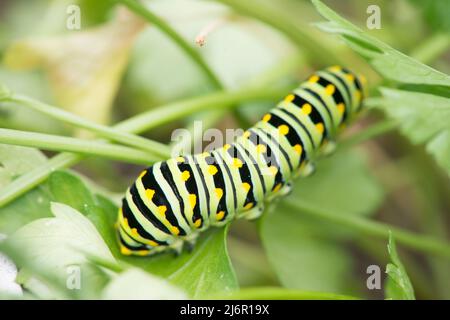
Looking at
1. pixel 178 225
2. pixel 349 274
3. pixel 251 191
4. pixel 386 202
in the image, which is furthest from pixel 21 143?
pixel 386 202

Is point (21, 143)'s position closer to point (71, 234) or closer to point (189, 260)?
point (71, 234)

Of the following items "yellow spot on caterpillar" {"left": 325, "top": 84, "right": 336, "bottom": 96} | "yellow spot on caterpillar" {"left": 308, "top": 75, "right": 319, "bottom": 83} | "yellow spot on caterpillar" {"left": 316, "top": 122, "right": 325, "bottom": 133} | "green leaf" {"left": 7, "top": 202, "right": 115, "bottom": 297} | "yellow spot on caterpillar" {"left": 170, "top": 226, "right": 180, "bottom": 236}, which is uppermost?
"yellow spot on caterpillar" {"left": 308, "top": 75, "right": 319, "bottom": 83}

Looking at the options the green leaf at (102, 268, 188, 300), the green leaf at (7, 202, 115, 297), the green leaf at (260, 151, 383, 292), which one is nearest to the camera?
the green leaf at (102, 268, 188, 300)

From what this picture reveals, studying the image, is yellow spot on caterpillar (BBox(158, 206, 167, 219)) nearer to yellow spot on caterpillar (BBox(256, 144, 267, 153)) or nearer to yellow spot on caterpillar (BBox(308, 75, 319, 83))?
yellow spot on caterpillar (BBox(256, 144, 267, 153))

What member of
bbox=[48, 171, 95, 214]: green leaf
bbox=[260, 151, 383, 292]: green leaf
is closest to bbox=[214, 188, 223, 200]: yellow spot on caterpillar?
bbox=[48, 171, 95, 214]: green leaf

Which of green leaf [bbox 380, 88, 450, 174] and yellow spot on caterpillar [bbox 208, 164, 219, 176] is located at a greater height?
yellow spot on caterpillar [bbox 208, 164, 219, 176]
